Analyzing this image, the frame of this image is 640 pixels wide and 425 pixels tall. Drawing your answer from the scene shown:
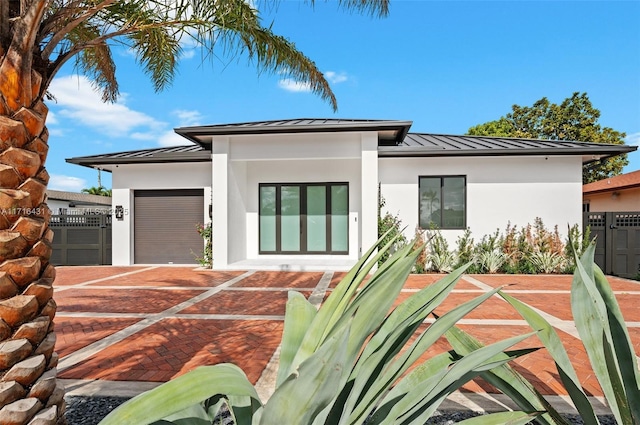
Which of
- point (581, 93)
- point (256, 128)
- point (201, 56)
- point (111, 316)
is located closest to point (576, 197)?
point (256, 128)

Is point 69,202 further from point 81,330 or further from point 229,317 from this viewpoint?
point 229,317

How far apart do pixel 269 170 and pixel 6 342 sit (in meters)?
10.9

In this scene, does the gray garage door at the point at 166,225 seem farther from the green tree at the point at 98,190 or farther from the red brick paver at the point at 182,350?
the green tree at the point at 98,190

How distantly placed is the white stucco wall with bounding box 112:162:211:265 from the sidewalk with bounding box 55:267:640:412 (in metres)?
2.35

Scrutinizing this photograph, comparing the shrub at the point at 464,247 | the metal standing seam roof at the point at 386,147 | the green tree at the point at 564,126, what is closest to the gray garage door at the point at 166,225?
the metal standing seam roof at the point at 386,147

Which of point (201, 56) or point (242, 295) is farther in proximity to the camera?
point (242, 295)

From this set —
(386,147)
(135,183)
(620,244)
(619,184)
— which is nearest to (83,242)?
(135,183)

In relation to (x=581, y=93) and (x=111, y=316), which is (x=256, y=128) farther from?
(x=581, y=93)

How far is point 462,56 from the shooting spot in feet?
47.1

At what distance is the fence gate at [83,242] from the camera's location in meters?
11.9

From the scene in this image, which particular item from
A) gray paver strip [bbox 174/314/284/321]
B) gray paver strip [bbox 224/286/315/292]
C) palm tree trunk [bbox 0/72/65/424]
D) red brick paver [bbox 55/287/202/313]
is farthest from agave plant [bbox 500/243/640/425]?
gray paver strip [bbox 224/286/315/292]

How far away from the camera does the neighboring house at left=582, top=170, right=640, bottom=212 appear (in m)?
14.3

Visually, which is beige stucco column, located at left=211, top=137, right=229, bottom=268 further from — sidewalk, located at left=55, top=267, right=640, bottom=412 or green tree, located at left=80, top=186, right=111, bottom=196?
green tree, located at left=80, top=186, right=111, bottom=196

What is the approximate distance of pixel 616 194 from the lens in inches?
611
